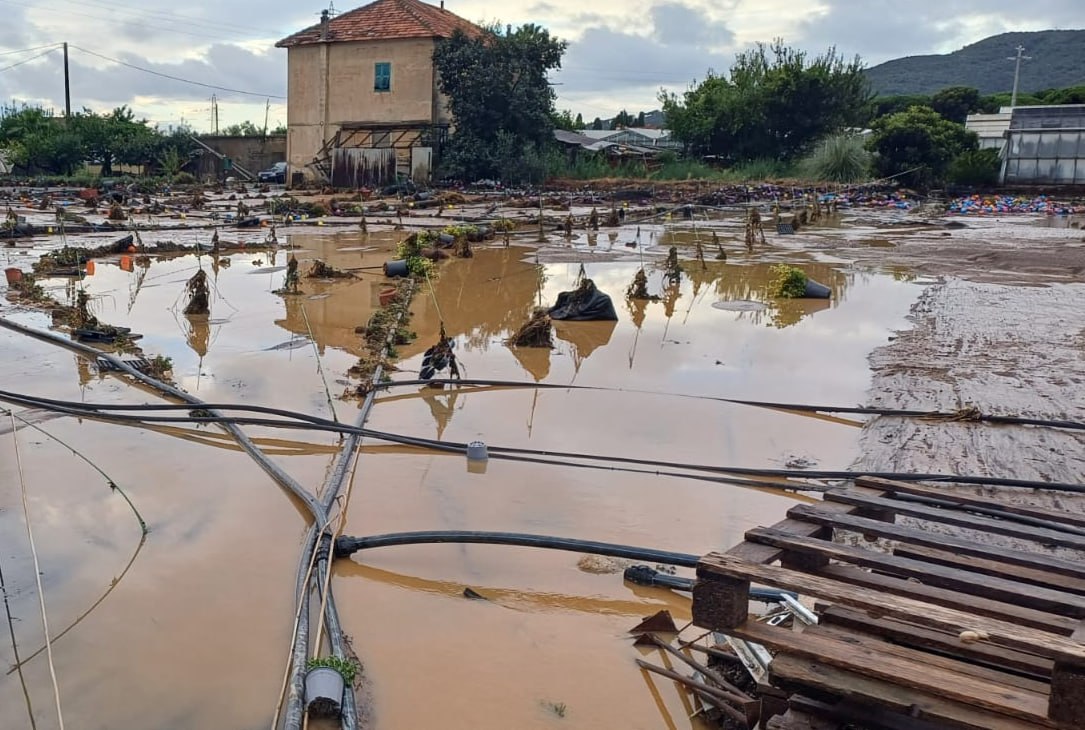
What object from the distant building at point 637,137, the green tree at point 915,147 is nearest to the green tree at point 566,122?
the distant building at point 637,137

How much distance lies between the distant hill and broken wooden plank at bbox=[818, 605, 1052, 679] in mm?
115012

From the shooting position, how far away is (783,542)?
3197mm

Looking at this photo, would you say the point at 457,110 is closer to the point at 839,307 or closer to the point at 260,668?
the point at 839,307

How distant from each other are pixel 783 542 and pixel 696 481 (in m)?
2.35

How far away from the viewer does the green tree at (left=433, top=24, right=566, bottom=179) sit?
33.8m

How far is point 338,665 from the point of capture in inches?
131

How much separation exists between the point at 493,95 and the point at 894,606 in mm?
32763

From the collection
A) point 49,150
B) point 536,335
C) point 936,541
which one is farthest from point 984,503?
point 49,150

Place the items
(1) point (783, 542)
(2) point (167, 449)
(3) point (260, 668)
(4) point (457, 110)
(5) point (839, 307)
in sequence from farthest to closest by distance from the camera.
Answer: (4) point (457, 110) < (5) point (839, 307) < (2) point (167, 449) < (3) point (260, 668) < (1) point (783, 542)

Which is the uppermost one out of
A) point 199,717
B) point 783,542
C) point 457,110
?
point 457,110

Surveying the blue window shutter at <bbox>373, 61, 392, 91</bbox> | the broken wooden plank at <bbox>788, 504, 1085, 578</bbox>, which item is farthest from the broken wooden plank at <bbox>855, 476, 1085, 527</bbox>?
the blue window shutter at <bbox>373, 61, 392, 91</bbox>

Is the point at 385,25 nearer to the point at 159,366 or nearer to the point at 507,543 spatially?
the point at 159,366

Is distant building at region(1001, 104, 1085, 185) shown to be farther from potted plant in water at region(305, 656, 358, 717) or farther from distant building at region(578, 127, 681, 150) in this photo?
potted plant in water at region(305, 656, 358, 717)

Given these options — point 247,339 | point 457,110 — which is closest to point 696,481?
point 247,339
